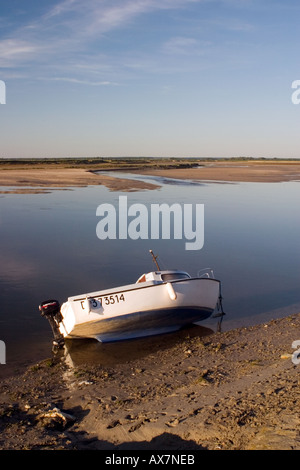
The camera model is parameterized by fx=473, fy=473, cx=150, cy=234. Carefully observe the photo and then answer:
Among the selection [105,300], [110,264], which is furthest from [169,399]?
[110,264]

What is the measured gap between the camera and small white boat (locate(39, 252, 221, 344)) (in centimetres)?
1147

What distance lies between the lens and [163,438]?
6.45 m

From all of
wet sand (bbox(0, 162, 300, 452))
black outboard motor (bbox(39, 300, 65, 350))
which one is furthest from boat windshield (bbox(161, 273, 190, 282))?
black outboard motor (bbox(39, 300, 65, 350))

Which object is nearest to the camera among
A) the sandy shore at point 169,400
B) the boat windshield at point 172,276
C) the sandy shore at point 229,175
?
the sandy shore at point 169,400

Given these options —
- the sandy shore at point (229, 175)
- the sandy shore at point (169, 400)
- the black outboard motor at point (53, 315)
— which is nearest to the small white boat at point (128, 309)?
the black outboard motor at point (53, 315)

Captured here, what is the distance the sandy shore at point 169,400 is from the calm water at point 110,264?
0.97 metres

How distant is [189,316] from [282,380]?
4757mm

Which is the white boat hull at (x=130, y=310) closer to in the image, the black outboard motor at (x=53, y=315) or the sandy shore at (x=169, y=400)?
the black outboard motor at (x=53, y=315)

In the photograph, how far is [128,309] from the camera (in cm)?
1164

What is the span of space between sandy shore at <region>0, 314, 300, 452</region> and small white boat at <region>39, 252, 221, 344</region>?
701mm

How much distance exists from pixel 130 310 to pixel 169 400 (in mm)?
3907

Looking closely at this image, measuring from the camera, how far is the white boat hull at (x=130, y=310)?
11.5m

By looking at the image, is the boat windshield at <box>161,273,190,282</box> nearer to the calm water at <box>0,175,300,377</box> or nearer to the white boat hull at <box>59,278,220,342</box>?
the white boat hull at <box>59,278,220,342</box>

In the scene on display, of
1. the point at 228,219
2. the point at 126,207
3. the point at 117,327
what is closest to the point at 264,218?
the point at 228,219
